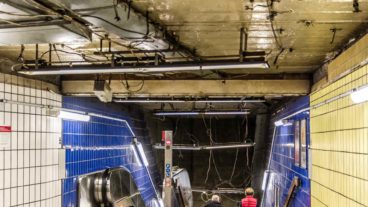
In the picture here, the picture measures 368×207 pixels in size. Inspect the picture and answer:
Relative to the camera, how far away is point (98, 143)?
355 inches

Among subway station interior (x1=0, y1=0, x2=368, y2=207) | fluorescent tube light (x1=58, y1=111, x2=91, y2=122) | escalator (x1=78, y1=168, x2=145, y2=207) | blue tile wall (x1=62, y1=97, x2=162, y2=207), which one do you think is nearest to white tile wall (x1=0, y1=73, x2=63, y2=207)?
subway station interior (x1=0, y1=0, x2=368, y2=207)

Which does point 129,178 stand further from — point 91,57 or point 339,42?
→ point 339,42

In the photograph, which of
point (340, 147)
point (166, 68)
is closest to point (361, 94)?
point (340, 147)

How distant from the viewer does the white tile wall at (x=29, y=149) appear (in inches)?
222

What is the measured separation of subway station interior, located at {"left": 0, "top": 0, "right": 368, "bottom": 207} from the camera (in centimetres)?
386

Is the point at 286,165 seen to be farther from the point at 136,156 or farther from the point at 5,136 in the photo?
the point at 5,136

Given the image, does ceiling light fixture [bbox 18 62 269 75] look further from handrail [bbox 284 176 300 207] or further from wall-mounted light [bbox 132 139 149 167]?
wall-mounted light [bbox 132 139 149 167]

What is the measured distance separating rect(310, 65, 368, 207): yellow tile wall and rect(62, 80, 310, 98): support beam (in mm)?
655

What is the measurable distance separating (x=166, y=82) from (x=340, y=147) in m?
3.45

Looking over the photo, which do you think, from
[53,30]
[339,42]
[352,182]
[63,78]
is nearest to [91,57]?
[63,78]

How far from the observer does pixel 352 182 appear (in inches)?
185

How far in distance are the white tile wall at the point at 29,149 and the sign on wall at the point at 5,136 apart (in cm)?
6

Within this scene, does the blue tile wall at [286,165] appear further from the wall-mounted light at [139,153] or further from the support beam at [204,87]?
the wall-mounted light at [139,153]

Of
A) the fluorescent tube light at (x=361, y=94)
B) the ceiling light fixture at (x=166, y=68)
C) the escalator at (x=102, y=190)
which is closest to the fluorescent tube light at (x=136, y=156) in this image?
the escalator at (x=102, y=190)
